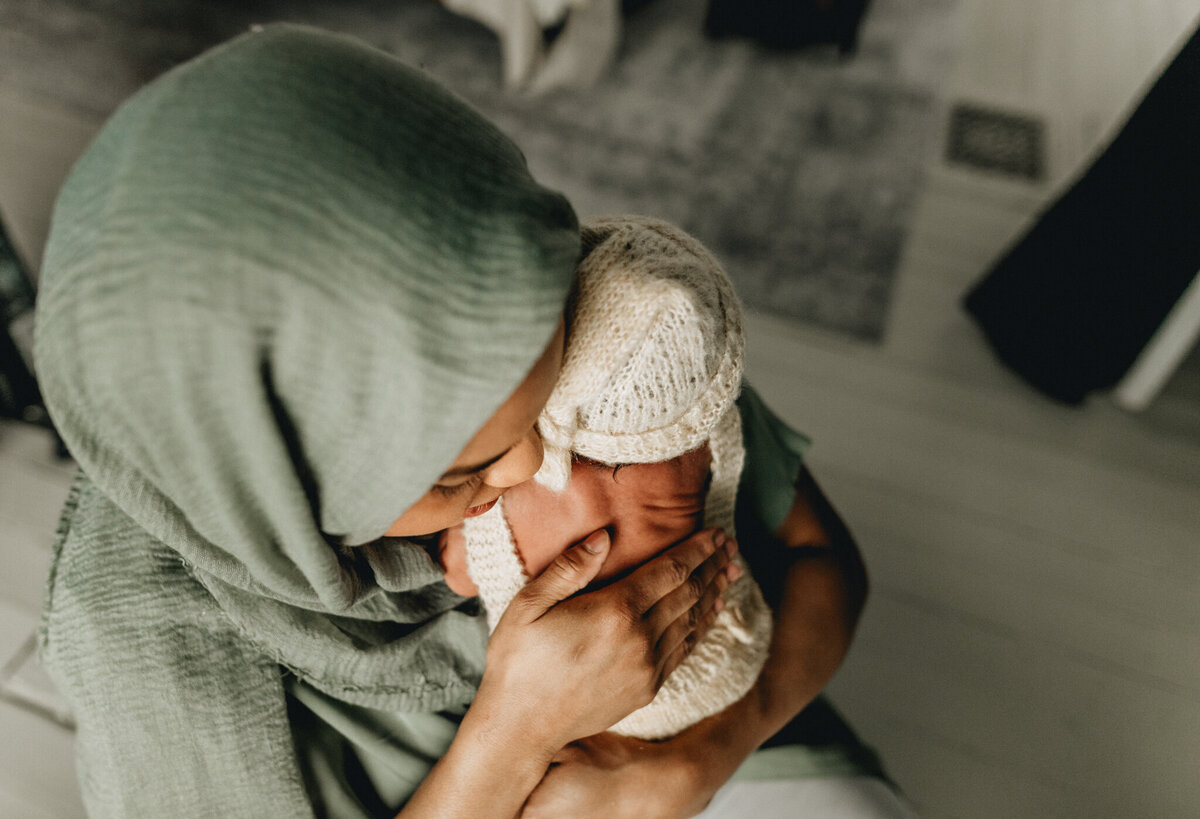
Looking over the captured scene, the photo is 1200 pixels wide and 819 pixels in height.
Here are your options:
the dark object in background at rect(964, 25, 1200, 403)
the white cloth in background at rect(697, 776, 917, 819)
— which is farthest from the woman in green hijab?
the dark object in background at rect(964, 25, 1200, 403)

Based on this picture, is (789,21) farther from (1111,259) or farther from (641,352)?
(641,352)

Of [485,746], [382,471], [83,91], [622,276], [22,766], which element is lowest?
[22,766]

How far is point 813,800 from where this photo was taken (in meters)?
0.74

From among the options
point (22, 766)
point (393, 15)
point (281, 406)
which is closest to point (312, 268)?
point (281, 406)

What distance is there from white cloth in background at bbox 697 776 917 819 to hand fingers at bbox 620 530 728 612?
279 millimetres

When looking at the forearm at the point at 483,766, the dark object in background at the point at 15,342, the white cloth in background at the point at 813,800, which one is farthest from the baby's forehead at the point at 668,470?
the dark object in background at the point at 15,342

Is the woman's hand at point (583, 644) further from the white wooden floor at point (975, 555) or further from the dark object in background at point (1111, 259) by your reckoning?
the dark object in background at point (1111, 259)

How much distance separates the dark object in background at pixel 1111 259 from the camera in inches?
50.5

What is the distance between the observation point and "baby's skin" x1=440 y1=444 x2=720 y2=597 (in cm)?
60

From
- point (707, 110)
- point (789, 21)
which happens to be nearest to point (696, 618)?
point (707, 110)

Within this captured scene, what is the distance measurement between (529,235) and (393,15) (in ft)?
9.02

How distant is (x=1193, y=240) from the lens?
129 cm

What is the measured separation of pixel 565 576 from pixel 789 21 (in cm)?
260

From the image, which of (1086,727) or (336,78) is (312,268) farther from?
(1086,727)
